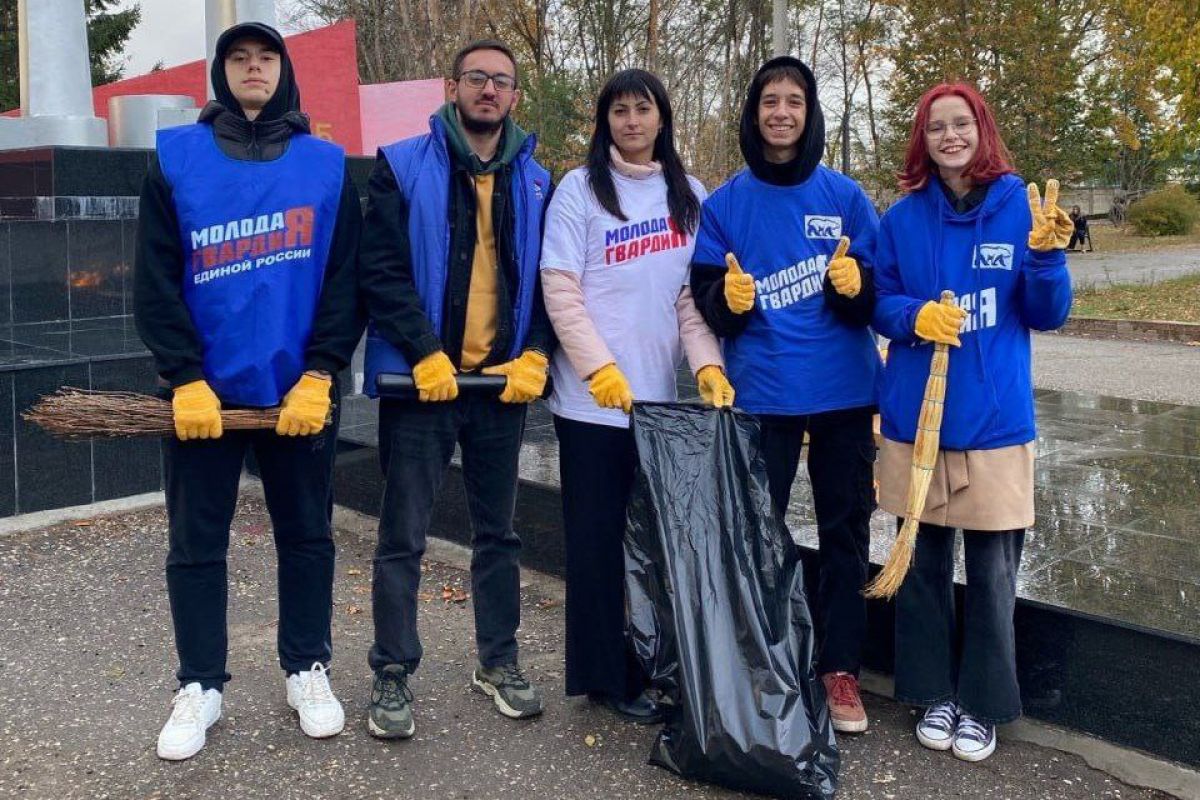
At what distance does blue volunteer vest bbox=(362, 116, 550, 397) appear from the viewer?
3285 millimetres

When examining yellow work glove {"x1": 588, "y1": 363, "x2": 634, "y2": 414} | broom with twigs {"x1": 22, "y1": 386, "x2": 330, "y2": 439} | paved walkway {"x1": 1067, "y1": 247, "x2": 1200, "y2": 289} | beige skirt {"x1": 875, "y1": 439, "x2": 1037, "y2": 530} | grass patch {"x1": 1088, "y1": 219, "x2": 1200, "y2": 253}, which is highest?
grass patch {"x1": 1088, "y1": 219, "x2": 1200, "y2": 253}

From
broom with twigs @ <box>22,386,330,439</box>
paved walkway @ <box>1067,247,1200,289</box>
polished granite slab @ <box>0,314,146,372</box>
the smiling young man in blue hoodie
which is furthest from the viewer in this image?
paved walkway @ <box>1067,247,1200,289</box>

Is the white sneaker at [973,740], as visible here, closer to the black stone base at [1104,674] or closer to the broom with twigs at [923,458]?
the black stone base at [1104,674]

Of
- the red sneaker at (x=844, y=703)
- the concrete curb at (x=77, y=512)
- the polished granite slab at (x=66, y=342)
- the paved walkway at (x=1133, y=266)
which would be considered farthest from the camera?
the paved walkway at (x=1133, y=266)

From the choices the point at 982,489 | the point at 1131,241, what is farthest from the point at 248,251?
the point at 1131,241

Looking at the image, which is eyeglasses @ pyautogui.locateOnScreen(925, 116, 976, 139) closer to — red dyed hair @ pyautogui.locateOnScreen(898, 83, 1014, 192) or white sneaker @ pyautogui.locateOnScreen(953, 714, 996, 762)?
red dyed hair @ pyautogui.locateOnScreen(898, 83, 1014, 192)

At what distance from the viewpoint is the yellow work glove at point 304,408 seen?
3195mm

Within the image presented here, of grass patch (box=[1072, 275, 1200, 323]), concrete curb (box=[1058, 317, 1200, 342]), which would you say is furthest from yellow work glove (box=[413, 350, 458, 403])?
grass patch (box=[1072, 275, 1200, 323])

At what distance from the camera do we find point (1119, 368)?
10.2m

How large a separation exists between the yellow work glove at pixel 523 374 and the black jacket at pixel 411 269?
0.04 meters

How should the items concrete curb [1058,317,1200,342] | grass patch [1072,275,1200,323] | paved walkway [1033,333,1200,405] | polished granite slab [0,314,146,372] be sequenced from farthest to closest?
grass patch [1072,275,1200,323] → concrete curb [1058,317,1200,342] → paved walkway [1033,333,1200,405] → polished granite slab [0,314,146,372]

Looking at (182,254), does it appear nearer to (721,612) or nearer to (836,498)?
(721,612)

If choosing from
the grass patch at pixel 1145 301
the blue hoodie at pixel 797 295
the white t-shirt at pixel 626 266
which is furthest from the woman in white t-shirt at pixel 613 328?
the grass patch at pixel 1145 301

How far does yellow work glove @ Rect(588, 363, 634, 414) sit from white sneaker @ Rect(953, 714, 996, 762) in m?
1.30
